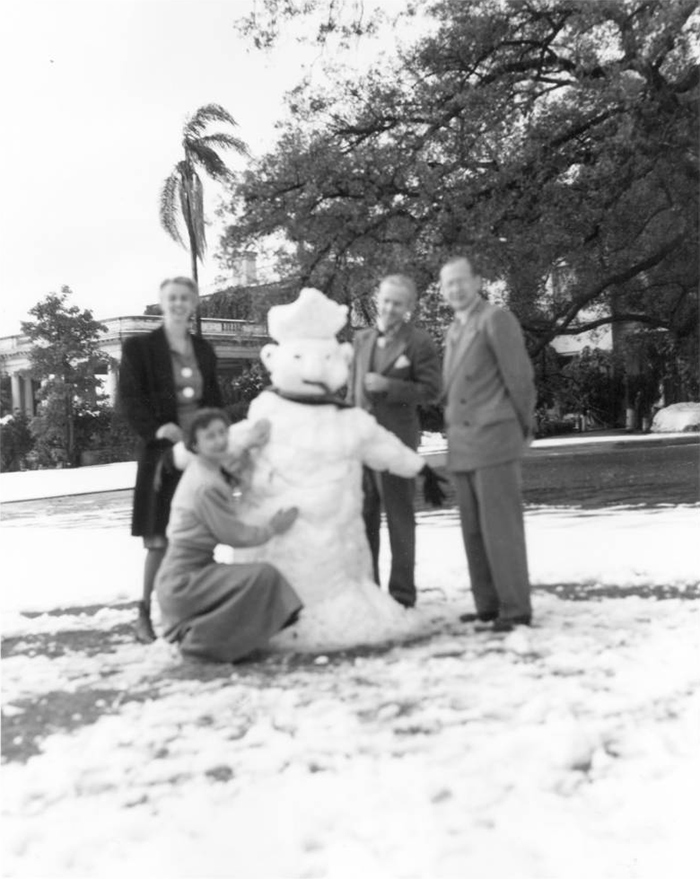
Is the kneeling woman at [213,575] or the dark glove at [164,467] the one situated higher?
the dark glove at [164,467]

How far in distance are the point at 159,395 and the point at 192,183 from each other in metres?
1.14

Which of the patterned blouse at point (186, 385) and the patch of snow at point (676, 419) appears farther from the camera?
the patch of snow at point (676, 419)

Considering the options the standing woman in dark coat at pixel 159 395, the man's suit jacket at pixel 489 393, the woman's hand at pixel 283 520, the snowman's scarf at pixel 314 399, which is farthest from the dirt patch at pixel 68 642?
the man's suit jacket at pixel 489 393

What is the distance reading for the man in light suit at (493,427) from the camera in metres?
3.50

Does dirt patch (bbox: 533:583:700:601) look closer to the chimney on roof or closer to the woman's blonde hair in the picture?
the woman's blonde hair

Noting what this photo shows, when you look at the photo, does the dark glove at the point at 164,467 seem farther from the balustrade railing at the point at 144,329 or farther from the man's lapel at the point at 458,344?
the man's lapel at the point at 458,344

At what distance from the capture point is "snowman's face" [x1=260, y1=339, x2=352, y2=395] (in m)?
3.43

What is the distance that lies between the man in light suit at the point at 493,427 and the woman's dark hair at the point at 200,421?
86cm

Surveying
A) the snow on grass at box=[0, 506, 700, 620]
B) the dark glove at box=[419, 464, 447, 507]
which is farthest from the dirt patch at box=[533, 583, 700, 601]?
the dark glove at box=[419, 464, 447, 507]

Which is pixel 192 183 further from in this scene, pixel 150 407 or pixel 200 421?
pixel 200 421

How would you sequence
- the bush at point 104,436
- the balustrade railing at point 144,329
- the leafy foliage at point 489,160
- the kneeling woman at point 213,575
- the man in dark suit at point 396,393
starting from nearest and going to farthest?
the kneeling woman at point 213,575 → the man in dark suit at point 396,393 → the balustrade railing at point 144,329 → the bush at point 104,436 → the leafy foliage at point 489,160

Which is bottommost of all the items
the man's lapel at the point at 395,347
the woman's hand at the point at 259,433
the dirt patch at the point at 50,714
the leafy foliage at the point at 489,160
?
the dirt patch at the point at 50,714

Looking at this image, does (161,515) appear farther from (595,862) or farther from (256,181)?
(256,181)

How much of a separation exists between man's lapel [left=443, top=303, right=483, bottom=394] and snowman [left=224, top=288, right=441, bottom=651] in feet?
→ 1.20
